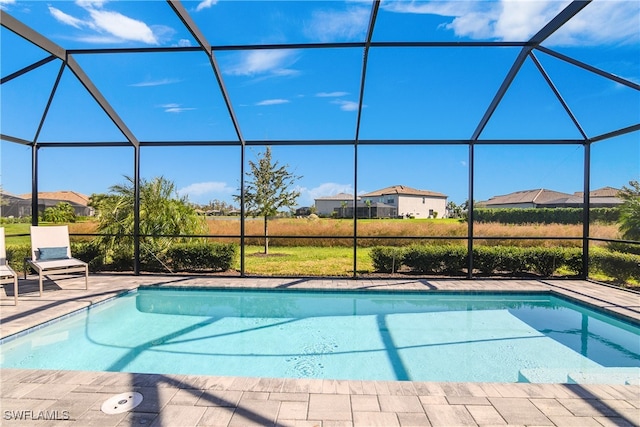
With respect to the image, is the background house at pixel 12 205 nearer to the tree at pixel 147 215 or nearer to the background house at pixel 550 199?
the tree at pixel 147 215

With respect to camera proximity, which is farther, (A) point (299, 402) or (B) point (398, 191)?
(B) point (398, 191)

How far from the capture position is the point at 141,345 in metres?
4.11

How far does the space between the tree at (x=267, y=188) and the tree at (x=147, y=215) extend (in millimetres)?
1914

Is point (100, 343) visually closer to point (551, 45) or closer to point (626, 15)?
point (551, 45)

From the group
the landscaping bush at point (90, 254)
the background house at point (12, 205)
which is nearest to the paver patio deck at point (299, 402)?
the landscaping bush at point (90, 254)

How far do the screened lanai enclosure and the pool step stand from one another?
124 inches

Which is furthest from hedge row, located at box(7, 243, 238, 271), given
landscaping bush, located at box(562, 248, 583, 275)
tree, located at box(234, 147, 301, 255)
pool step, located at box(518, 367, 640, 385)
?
landscaping bush, located at box(562, 248, 583, 275)

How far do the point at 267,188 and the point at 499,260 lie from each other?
6186 millimetres

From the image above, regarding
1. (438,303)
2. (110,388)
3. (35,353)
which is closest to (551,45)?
(438,303)

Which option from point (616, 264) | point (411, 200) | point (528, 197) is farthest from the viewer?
point (411, 200)

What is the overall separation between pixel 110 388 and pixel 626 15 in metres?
7.43

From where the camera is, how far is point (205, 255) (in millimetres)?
7492

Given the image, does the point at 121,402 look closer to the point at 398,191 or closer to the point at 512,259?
the point at 512,259

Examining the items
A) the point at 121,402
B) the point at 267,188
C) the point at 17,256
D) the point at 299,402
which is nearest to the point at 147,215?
the point at 17,256
